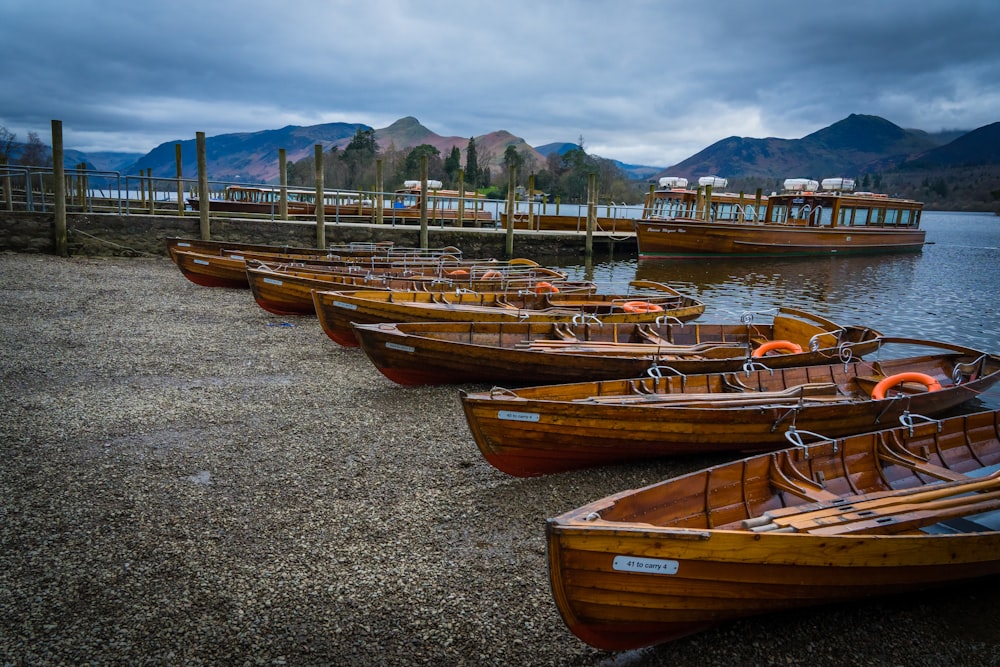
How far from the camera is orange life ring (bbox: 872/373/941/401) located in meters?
7.20

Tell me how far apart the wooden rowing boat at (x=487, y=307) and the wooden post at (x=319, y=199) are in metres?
9.37

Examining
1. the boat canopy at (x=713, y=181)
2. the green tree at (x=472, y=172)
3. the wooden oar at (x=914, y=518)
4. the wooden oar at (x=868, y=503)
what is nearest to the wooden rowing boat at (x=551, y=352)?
the wooden oar at (x=868, y=503)

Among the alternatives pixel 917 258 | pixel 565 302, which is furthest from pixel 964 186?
pixel 565 302

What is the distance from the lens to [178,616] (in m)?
3.88

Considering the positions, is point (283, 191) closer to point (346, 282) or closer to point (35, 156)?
point (346, 282)

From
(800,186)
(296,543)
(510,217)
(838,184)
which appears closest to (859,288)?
(510,217)

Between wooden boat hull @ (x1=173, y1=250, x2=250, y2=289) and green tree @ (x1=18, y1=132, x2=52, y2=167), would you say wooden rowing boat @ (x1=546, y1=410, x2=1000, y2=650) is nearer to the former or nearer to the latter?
wooden boat hull @ (x1=173, y1=250, x2=250, y2=289)

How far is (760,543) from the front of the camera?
3.54m

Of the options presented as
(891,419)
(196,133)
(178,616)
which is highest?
(196,133)

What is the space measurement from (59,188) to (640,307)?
16.4m

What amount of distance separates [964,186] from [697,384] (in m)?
211

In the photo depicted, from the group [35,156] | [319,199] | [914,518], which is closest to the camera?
[914,518]

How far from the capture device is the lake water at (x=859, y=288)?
17469 millimetres

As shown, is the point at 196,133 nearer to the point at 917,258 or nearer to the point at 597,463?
the point at 597,463
